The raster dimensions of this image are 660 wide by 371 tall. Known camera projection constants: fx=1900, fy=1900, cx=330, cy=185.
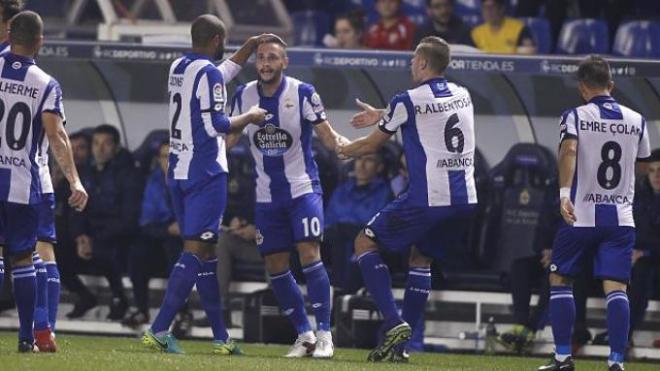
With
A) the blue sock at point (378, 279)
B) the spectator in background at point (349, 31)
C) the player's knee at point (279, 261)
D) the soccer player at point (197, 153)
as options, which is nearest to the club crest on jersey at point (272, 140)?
the soccer player at point (197, 153)

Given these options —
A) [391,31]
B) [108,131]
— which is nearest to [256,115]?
[108,131]

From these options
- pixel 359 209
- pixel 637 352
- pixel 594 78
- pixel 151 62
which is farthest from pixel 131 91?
pixel 594 78

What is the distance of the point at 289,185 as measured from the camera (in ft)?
39.3

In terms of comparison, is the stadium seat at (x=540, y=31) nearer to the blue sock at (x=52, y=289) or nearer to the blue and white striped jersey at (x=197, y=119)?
the blue and white striped jersey at (x=197, y=119)

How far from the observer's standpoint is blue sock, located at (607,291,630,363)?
1108 centimetres

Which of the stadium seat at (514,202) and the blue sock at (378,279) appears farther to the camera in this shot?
the stadium seat at (514,202)

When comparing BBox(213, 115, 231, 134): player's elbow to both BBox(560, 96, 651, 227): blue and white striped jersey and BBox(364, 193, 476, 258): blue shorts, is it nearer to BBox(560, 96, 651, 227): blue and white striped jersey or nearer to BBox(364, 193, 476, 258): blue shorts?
BBox(364, 193, 476, 258): blue shorts

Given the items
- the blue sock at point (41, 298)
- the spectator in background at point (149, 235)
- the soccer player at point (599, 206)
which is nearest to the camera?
the blue sock at point (41, 298)

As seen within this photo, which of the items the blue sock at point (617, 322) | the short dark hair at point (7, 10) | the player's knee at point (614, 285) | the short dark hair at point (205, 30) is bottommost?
the blue sock at point (617, 322)

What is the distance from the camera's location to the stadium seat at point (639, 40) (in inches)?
647

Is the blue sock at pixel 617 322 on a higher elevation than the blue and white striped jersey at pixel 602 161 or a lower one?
lower

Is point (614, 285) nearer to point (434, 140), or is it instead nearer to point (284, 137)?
point (434, 140)

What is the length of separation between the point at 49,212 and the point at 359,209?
428cm

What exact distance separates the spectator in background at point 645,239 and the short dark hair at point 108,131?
4.46m
